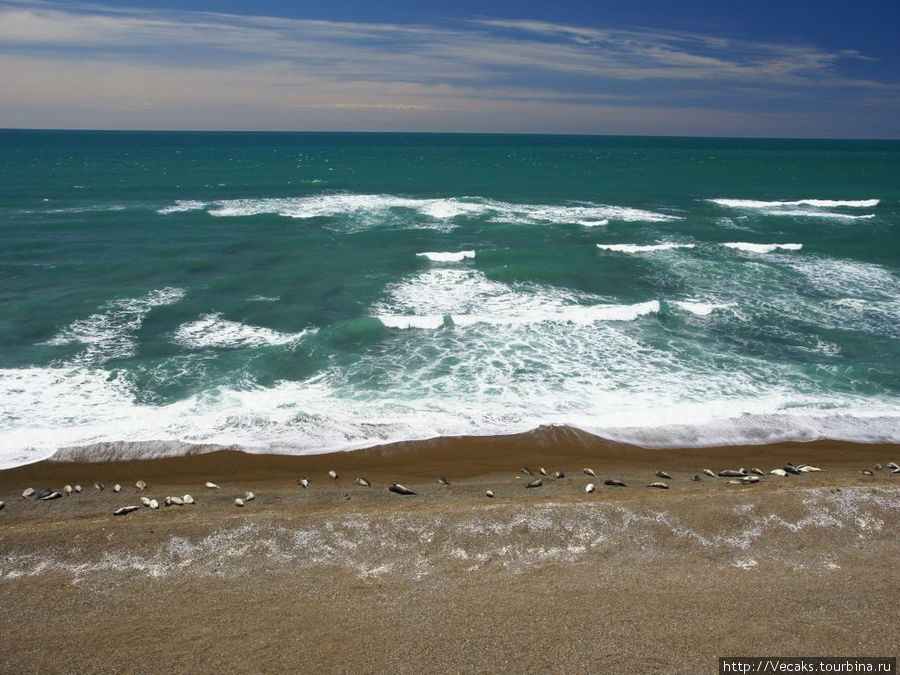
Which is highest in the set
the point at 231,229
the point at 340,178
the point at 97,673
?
the point at 340,178

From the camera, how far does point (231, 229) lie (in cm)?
3362

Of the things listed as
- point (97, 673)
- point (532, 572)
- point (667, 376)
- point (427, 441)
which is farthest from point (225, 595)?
point (667, 376)

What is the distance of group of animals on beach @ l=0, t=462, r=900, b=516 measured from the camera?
426 inches

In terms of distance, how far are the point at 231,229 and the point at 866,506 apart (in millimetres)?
31708

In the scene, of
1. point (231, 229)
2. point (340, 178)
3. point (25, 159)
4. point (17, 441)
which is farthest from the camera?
point (25, 159)

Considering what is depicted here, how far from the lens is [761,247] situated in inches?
1217

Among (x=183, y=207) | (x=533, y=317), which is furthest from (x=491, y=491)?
(x=183, y=207)

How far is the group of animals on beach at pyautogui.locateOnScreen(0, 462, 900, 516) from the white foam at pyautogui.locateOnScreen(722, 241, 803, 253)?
66.2ft

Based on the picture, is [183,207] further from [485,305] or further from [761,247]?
[761,247]

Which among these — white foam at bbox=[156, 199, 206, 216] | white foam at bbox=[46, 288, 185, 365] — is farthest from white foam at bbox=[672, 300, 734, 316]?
white foam at bbox=[156, 199, 206, 216]

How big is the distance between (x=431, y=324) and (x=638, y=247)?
1524 cm

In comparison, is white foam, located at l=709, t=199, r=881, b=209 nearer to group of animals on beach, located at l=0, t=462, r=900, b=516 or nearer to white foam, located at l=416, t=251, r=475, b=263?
white foam, located at l=416, t=251, r=475, b=263

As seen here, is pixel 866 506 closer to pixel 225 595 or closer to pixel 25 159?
pixel 225 595

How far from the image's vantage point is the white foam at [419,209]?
38.3 meters
